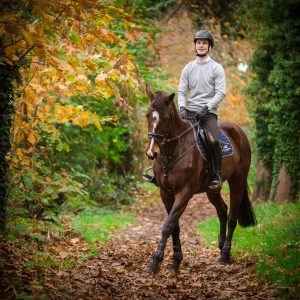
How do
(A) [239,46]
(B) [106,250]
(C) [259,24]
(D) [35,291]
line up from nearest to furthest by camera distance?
(D) [35,291], (B) [106,250], (C) [259,24], (A) [239,46]

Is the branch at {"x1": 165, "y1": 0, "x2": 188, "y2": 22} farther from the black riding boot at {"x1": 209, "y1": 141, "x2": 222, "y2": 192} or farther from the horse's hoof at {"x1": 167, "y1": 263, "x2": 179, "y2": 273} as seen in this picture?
the horse's hoof at {"x1": 167, "y1": 263, "x2": 179, "y2": 273}

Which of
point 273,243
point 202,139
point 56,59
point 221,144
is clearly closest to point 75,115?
point 56,59

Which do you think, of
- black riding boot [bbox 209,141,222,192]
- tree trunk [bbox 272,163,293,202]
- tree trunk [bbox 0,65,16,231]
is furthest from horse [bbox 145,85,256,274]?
tree trunk [bbox 272,163,293,202]

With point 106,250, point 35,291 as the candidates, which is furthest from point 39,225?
point 35,291

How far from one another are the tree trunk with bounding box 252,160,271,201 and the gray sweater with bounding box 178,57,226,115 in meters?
6.34

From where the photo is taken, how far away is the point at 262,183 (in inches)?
543

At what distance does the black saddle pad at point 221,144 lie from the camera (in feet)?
24.9

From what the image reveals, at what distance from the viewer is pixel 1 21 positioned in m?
5.96

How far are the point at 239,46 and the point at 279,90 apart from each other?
381 inches

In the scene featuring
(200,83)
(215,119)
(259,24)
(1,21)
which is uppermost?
(259,24)

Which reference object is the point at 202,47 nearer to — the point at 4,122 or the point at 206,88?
the point at 206,88

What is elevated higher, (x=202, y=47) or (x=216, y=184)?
(x=202, y=47)

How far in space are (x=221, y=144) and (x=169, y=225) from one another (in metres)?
2.12

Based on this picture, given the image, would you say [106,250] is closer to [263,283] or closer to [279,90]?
[263,283]
